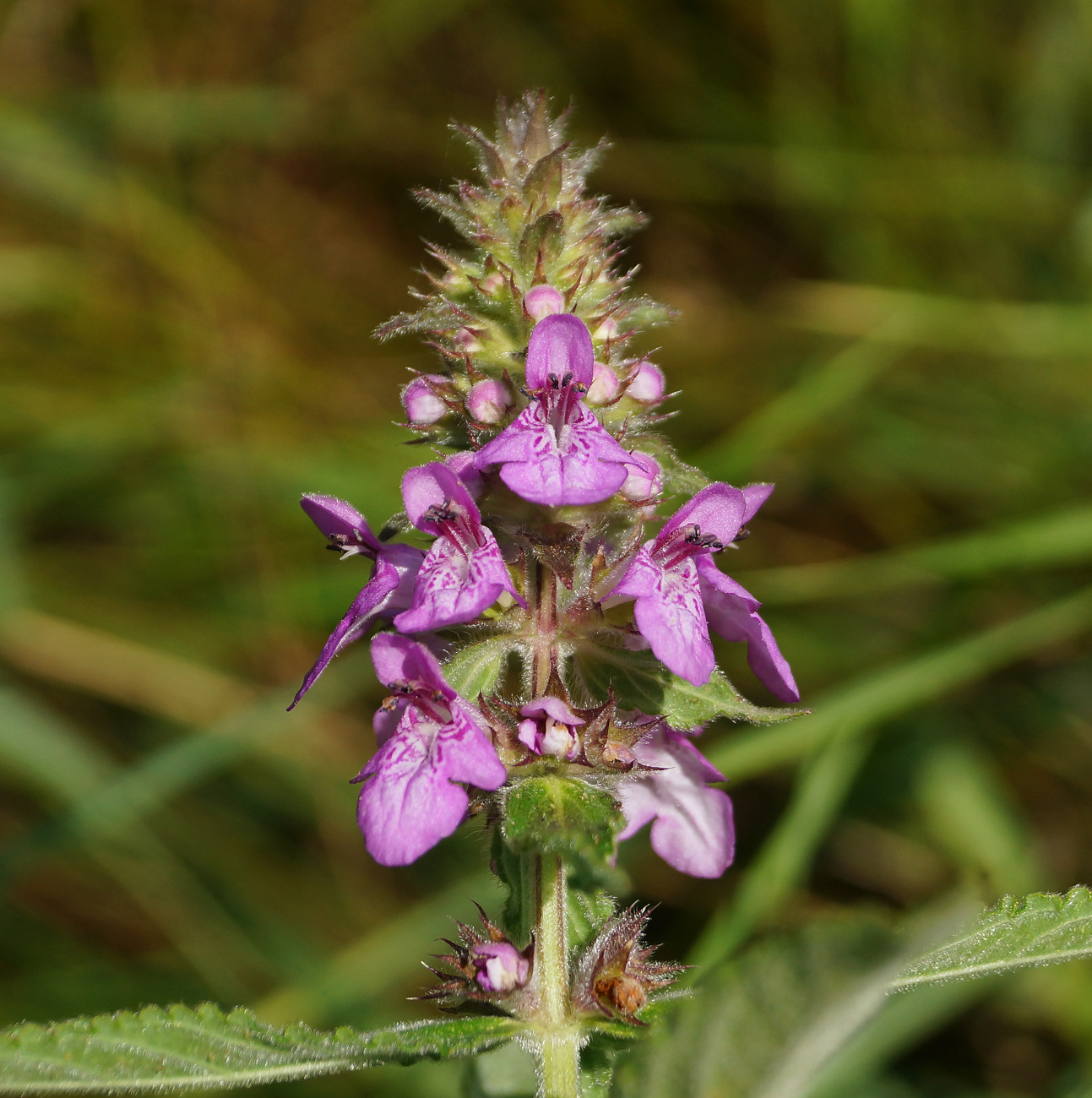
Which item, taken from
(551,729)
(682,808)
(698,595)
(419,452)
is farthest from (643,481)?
(419,452)

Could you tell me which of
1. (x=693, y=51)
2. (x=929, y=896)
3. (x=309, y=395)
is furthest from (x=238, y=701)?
(x=693, y=51)

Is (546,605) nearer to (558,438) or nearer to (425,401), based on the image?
(558,438)

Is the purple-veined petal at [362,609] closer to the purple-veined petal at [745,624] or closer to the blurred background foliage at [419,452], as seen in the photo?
the purple-veined petal at [745,624]

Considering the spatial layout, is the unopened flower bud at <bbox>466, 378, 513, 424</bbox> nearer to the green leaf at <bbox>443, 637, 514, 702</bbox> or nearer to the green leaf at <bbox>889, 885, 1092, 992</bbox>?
the green leaf at <bbox>443, 637, 514, 702</bbox>

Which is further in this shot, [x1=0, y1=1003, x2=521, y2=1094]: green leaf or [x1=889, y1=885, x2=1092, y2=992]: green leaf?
[x1=889, y1=885, x2=1092, y2=992]: green leaf

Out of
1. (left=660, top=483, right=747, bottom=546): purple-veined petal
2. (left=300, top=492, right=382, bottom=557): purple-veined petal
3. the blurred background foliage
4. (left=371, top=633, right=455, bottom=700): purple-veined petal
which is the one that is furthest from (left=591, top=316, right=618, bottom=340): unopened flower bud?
the blurred background foliage

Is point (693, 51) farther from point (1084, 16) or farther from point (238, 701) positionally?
point (238, 701)

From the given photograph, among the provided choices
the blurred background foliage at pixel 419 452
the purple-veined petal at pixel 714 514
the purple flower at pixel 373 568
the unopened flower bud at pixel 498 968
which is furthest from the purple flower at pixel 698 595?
the blurred background foliage at pixel 419 452
